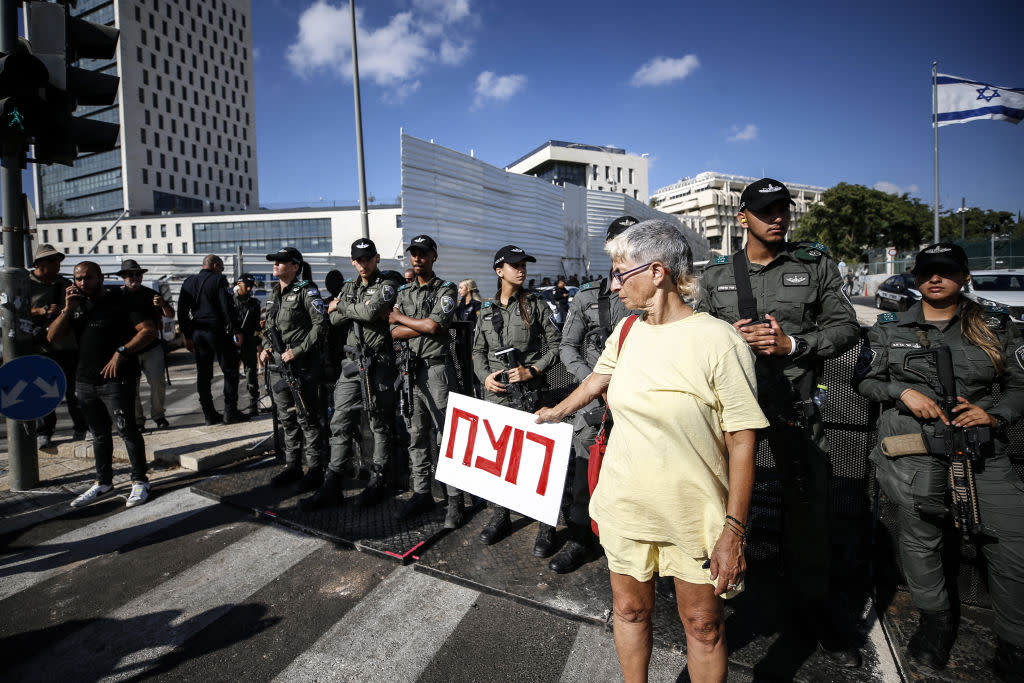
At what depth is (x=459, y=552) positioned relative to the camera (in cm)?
374

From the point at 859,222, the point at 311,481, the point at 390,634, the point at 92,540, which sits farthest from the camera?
the point at 859,222

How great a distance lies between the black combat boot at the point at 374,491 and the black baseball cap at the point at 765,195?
3679mm

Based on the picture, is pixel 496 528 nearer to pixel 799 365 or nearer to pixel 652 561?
pixel 652 561

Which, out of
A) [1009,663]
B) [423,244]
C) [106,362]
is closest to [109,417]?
[106,362]

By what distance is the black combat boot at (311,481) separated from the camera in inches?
195

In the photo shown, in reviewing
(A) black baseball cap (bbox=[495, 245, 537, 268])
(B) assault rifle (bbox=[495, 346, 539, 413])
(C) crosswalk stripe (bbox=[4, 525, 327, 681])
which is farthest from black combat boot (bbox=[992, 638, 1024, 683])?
(C) crosswalk stripe (bbox=[4, 525, 327, 681])

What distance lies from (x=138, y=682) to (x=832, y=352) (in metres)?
3.82

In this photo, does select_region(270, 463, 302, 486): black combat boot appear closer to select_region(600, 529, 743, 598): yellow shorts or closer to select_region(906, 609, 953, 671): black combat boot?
select_region(600, 529, 743, 598): yellow shorts

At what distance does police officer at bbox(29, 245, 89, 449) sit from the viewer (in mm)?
6012

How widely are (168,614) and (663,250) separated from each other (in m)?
3.49

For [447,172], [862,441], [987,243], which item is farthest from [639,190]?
[862,441]

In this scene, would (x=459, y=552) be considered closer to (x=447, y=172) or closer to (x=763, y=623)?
(x=763, y=623)

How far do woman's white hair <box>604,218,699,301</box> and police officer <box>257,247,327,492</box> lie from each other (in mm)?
3514

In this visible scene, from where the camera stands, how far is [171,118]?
75812 millimetres
